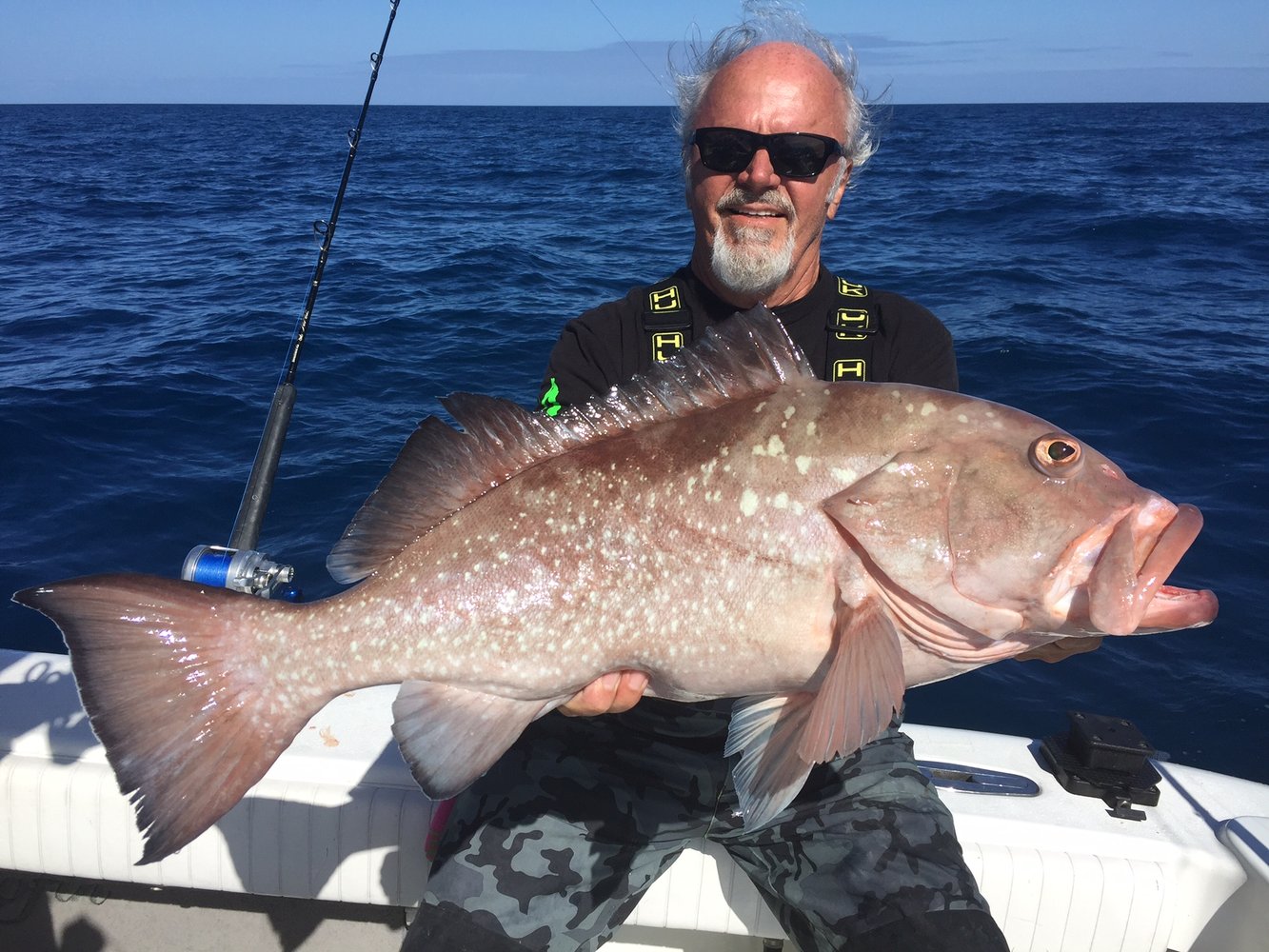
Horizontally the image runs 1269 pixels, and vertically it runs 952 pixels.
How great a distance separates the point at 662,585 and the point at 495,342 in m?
10.2

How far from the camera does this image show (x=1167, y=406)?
9102 mm

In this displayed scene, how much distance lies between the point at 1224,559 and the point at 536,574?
6.41 metres

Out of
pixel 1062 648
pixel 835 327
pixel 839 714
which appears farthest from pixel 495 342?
pixel 839 714

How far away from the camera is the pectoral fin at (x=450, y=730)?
2102 millimetres

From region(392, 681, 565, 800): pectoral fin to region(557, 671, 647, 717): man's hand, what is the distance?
16cm

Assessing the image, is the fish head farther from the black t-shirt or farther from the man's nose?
the man's nose

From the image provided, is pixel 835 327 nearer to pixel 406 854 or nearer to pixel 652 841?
pixel 652 841

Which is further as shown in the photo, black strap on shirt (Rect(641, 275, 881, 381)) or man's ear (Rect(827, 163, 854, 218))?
man's ear (Rect(827, 163, 854, 218))

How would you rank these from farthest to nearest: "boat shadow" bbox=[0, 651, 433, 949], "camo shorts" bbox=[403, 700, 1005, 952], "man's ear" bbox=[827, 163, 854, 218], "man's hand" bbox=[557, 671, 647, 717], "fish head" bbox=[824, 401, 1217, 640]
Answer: "man's ear" bbox=[827, 163, 854, 218], "boat shadow" bbox=[0, 651, 433, 949], "camo shorts" bbox=[403, 700, 1005, 952], "man's hand" bbox=[557, 671, 647, 717], "fish head" bbox=[824, 401, 1217, 640]

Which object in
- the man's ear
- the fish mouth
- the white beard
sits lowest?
the fish mouth

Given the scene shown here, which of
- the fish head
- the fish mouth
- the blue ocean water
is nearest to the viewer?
the fish mouth

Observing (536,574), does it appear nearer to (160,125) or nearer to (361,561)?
(361,561)

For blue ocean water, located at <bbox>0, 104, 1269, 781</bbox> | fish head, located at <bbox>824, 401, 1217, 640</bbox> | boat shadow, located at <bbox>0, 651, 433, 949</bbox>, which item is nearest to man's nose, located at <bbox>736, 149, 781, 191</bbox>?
fish head, located at <bbox>824, 401, 1217, 640</bbox>

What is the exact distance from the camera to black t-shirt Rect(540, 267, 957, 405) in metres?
3.12
